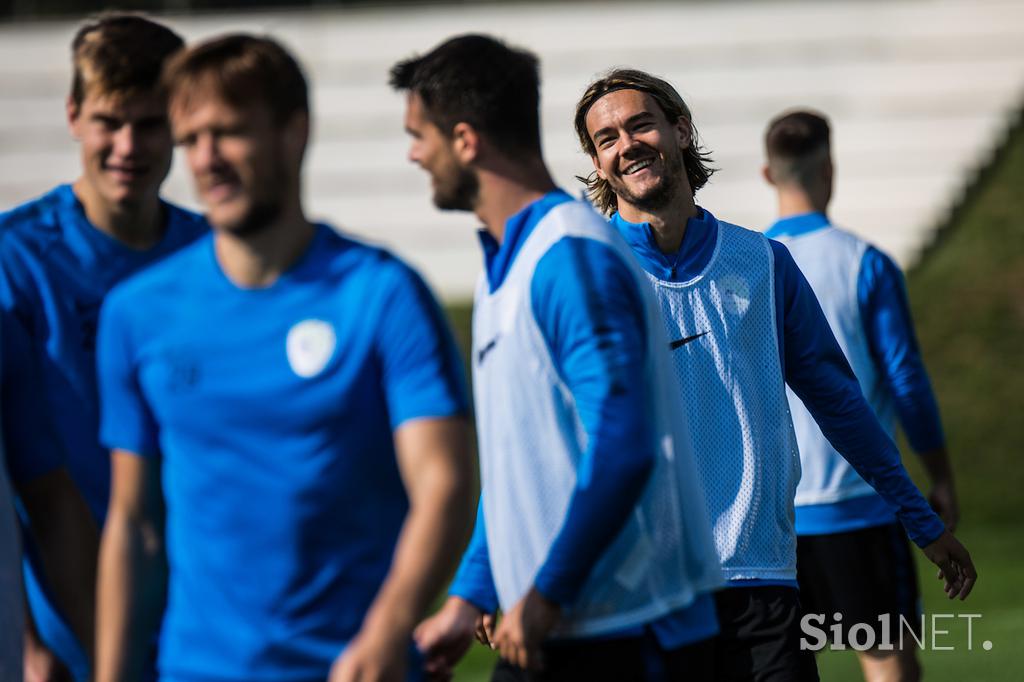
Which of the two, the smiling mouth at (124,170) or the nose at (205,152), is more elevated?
the nose at (205,152)

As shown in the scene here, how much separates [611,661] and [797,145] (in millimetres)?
3506

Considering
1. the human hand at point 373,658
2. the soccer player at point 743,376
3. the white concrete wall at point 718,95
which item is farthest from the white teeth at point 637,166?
the white concrete wall at point 718,95

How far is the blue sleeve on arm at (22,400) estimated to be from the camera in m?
3.44

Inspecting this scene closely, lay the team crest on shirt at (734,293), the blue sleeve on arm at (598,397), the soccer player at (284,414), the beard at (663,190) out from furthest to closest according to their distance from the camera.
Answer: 1. the beard at (663,190)
2. the team crest on shirt at (734,293)
3. the blue sleeve on arm at (598,397)
4. the soccer player at (284,414)

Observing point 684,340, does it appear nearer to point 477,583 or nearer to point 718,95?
point 477,583

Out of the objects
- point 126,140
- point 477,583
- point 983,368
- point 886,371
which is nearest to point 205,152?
point 126,140

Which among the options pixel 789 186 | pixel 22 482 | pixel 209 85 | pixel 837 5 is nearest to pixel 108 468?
pixel 22 482

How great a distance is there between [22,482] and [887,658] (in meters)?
3.85

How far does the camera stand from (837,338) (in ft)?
20.7

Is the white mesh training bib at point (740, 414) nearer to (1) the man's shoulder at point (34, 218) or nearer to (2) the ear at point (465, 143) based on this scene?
(2) the ear at point (465, 143)

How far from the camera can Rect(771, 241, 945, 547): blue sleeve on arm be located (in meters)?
4.46

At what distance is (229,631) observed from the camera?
2.87m

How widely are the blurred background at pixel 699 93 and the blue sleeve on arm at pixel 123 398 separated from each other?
17.9 metres

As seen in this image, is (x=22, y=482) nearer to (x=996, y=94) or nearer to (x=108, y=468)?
(x=108, y=468)
